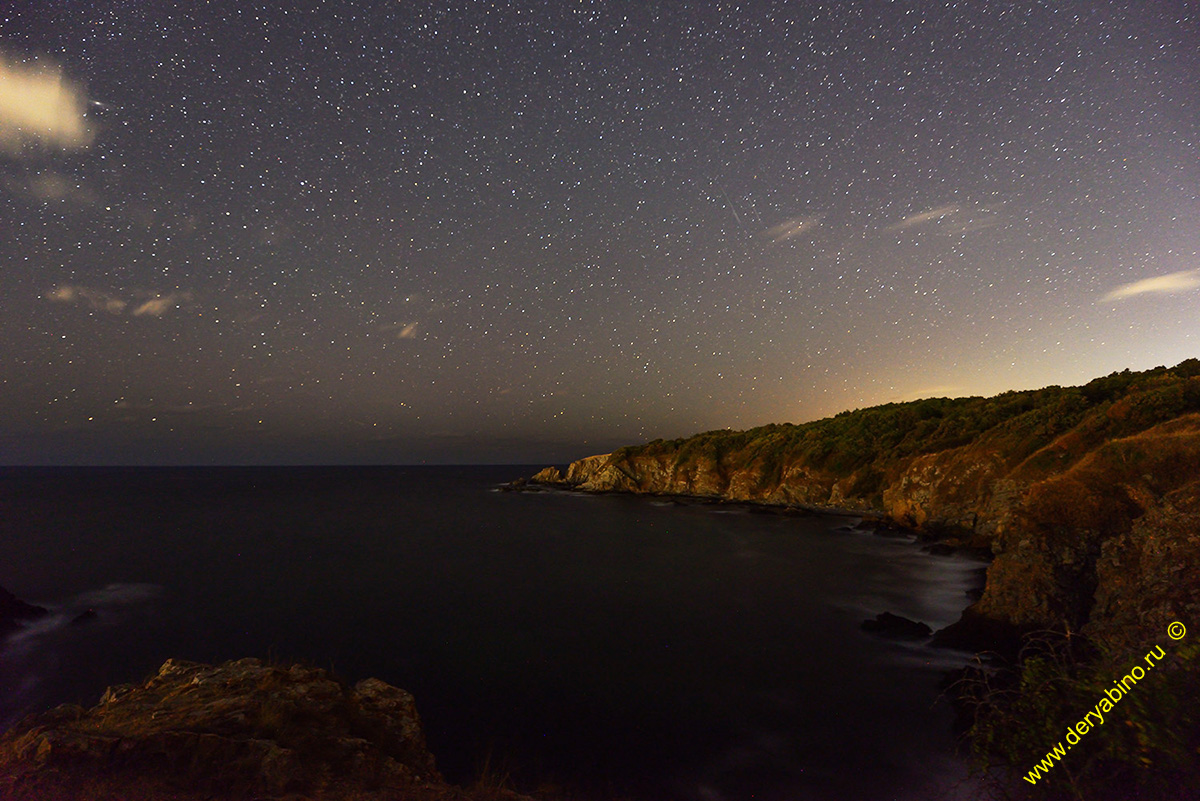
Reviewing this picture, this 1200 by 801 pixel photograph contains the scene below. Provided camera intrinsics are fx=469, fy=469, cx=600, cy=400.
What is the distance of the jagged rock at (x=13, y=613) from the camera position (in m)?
25.3

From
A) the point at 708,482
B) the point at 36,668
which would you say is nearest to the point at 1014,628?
the point at 36,668

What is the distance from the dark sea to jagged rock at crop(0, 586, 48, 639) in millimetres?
977

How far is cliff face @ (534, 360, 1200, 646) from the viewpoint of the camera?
14.7 meters

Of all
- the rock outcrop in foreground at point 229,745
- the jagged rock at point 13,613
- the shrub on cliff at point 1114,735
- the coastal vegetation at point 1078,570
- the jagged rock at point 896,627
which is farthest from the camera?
the jagged rock at point 13,613

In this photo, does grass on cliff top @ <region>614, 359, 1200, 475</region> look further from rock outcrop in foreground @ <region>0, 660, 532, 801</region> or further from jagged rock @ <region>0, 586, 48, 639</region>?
jagged rock @ <region>0, 586, 48, 639</region>

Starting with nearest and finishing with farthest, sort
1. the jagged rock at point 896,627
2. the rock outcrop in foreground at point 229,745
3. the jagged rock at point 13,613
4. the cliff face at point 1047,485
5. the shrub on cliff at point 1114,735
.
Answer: the shrub on cliff at point 1114,735 → the rock outcrop in foreground at point 229,745 → the cliff face at point 1047,485 → the jagged rock at point 896,627 → the jagged rock at point 13,613

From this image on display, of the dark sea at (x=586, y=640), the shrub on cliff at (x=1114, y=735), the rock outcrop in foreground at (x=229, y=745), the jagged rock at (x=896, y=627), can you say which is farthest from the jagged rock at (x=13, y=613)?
the jagged rock at (x=896, y=627)

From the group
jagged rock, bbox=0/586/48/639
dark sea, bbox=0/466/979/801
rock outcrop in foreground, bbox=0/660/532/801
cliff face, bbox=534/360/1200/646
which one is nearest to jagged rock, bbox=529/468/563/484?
cliff face, bbox=534/360/1200/646

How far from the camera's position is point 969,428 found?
53688 millimetres

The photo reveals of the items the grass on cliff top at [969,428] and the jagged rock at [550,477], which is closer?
the grass on cliff top at [969,428]

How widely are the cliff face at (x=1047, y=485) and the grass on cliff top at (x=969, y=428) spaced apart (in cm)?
16

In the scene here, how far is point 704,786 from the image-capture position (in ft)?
41.4

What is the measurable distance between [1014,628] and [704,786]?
14148 mm

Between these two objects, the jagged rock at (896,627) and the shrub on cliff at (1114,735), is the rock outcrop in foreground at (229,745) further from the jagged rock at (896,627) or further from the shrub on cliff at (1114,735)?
the jagged rock at (896,627)
